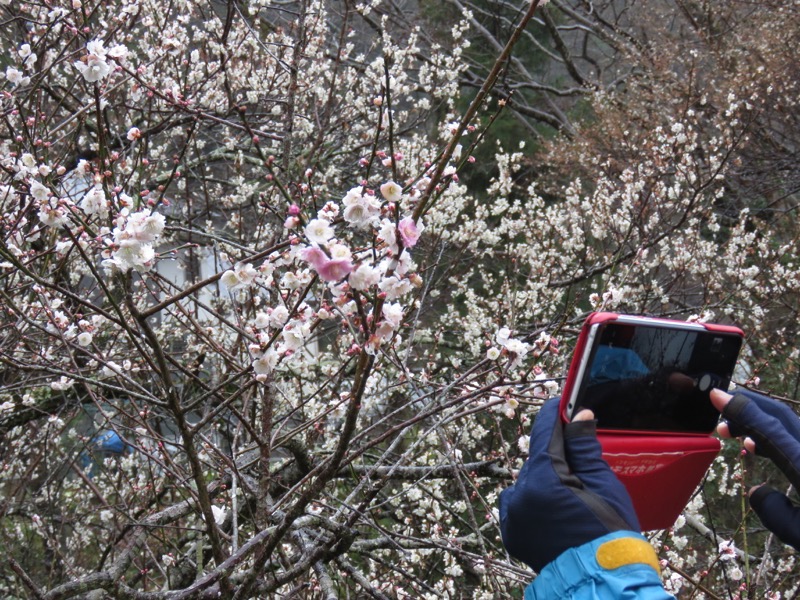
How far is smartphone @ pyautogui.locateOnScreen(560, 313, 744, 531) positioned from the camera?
4.72 ft

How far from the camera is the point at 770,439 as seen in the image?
1466 mm

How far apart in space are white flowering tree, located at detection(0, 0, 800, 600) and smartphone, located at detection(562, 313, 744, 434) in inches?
17.3

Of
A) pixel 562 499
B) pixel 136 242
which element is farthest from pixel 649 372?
pixel 136 242

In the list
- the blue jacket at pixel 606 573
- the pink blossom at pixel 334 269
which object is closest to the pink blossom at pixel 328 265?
the pink blossom at pixel 334 269

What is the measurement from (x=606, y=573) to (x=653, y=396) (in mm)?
473

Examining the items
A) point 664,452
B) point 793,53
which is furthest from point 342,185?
point 664,452

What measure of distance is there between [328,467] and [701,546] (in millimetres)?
6930

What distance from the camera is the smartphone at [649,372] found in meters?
1.43

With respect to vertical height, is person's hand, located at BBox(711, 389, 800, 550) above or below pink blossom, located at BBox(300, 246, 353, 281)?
below

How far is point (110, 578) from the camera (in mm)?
2295

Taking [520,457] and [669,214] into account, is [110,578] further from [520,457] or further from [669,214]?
[669,214]

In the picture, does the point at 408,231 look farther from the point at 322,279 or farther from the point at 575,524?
the point at 575,524

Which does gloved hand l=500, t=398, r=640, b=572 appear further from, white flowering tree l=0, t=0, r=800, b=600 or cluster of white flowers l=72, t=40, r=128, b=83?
cluster of white flowers l=72, t=40, r=128, b=83

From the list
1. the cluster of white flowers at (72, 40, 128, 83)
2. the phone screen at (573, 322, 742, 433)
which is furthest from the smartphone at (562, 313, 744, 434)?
the cluster of white flowers at (72, 40, 128, 83)
